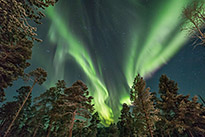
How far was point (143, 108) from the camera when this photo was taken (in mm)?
13141

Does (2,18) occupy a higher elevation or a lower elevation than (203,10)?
lower

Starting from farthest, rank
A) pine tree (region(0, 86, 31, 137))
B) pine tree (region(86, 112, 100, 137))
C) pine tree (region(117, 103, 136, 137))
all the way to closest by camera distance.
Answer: pine tree (region(86, 112, 100, 137)) → pine tree (region(117, 103, 136, 137)) → pine tree (region(0, 86, 31, 137))

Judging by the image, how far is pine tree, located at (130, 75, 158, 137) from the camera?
12.5 metres

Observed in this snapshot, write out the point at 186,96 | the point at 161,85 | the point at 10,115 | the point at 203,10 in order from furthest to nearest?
the point at 10,115 < the point at 161,85 < the point at 186,96 < the point at 203,10

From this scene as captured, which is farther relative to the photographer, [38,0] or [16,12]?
[38,0]

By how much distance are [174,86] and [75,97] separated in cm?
1899

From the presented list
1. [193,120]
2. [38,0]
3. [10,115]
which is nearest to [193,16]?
[38,0]

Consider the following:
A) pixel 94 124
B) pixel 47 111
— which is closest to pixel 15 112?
pixel 47 111

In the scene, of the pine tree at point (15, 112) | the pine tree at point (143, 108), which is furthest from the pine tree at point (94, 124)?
the pine tree at point (143, 108)

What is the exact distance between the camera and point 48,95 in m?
19.5

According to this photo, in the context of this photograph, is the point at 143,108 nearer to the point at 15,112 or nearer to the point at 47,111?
the point at 47,111

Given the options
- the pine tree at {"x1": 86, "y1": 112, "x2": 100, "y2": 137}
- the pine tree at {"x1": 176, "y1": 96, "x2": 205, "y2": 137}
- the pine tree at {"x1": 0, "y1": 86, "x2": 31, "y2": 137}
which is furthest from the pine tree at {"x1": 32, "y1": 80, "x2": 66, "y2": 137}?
the pine tree at {"x1": 176, "y1": 96, "x2": 205, "y2": 137}

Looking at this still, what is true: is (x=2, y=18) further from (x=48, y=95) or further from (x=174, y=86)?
(x=174, y=86)

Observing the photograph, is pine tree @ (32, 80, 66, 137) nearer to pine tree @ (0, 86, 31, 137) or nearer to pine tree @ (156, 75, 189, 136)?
pine tree @ (0, 86, 31, 137)
